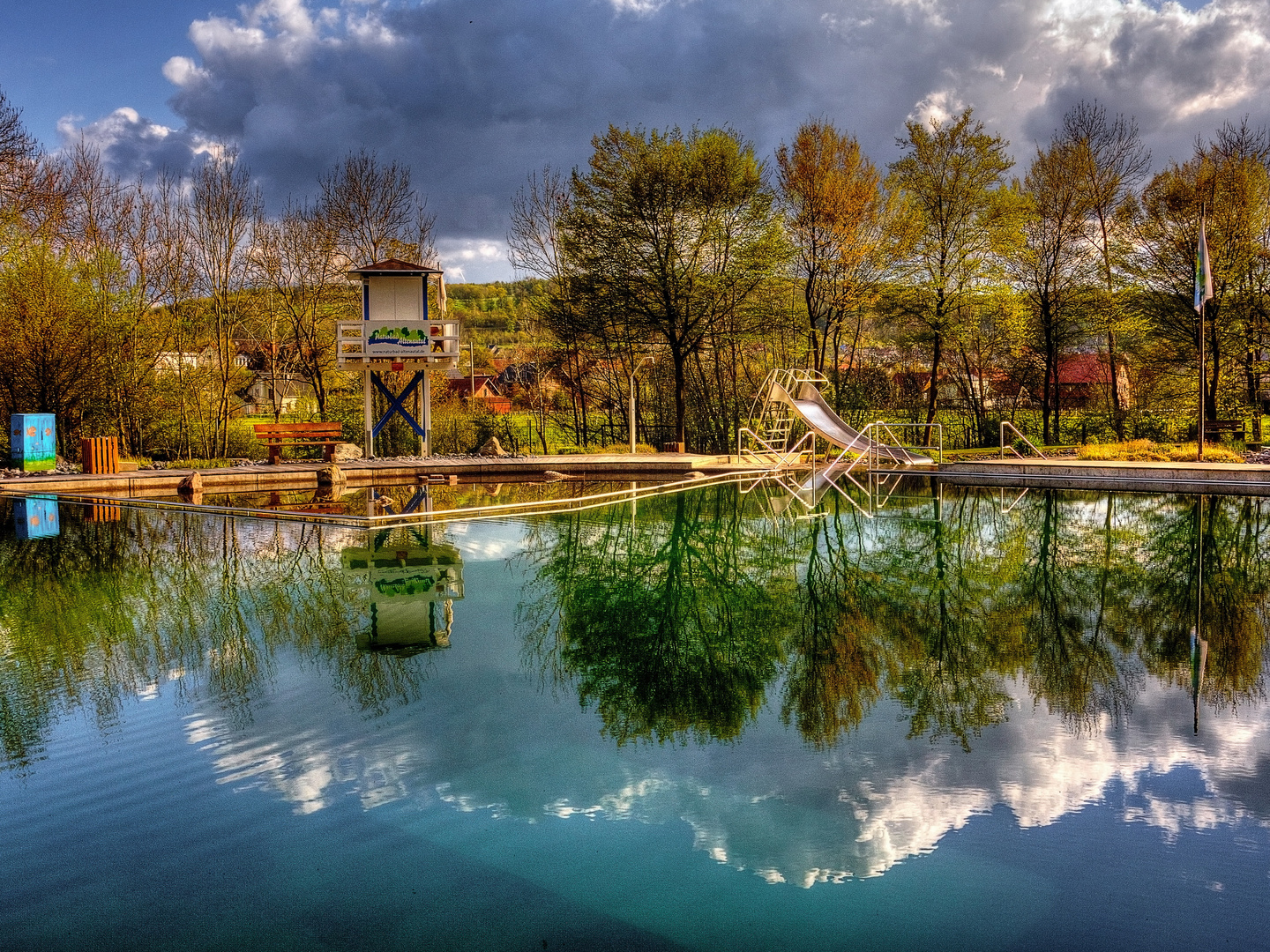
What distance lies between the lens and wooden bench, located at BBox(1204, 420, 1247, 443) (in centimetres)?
2006

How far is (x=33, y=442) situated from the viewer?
17109 millimetres

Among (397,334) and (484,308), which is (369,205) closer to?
(397,334)

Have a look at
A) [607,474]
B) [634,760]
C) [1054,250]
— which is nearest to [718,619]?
[634,760]

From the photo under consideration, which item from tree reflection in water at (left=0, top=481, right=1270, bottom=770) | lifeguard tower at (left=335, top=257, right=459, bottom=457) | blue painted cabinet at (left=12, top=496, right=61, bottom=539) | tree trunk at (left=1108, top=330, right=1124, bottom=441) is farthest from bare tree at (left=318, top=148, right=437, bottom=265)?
tree trunk at (left=1108, top=330, right=1124, bottom=441)

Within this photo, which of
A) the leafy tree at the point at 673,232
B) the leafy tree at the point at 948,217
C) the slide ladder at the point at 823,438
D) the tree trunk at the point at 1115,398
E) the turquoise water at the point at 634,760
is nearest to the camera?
the turquoise water at the point at 634,760

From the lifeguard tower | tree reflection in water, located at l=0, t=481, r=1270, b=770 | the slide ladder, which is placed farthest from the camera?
the lifeguard tower

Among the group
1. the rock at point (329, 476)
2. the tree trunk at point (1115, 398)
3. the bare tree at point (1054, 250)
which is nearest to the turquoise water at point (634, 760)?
the rock at point (329, 476)

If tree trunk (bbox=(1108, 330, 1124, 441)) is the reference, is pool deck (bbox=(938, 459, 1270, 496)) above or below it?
below

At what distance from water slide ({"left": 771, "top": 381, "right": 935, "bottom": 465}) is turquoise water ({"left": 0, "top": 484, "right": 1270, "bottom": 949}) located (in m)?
9.95

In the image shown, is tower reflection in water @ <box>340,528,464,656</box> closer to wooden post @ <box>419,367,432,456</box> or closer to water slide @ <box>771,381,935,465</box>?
wooden post @ <box>419,367,432,456</box>

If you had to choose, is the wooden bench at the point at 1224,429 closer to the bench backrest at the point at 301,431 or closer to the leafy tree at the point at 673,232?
the leafy tree at the point at 673,232

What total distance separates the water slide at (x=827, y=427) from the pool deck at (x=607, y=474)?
0.48 metres

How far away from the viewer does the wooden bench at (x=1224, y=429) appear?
20.1m

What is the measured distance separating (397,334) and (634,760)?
1639 centimetres
